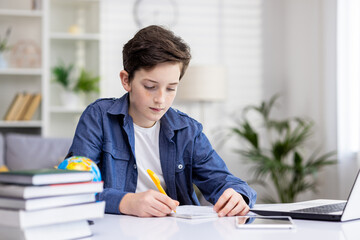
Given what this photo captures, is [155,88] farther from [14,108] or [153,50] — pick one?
[14,108]

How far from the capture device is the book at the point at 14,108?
380 centimetres

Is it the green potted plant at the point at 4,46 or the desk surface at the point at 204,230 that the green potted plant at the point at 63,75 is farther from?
the desk surface at the point at 204,230

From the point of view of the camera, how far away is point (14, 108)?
3.80m

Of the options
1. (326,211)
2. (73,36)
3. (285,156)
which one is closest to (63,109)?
(73,36)

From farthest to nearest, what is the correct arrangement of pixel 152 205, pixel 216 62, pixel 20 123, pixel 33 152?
pixel 216 62 < pixel 20 123 < pixel 33 152 < pixel 152 205

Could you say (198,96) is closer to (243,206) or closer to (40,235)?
(243,206)

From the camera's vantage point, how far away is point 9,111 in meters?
3.80

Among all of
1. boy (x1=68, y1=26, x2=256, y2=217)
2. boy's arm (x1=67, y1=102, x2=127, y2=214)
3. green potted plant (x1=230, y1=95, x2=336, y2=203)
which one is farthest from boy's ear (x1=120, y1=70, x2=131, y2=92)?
green potted plant (x1=230, y1=95, x2=336, y2=203)

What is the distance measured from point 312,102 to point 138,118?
2.67 metres

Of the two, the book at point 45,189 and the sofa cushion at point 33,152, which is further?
the sofa cushion at point 33,152

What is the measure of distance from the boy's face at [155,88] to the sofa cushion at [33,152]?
1.86m

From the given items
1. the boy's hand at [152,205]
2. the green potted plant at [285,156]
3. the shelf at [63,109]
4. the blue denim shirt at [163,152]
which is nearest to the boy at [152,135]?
the blue denim shirt at [163,152]

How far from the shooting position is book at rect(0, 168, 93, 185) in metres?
0.87

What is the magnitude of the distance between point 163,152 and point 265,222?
0.58m
